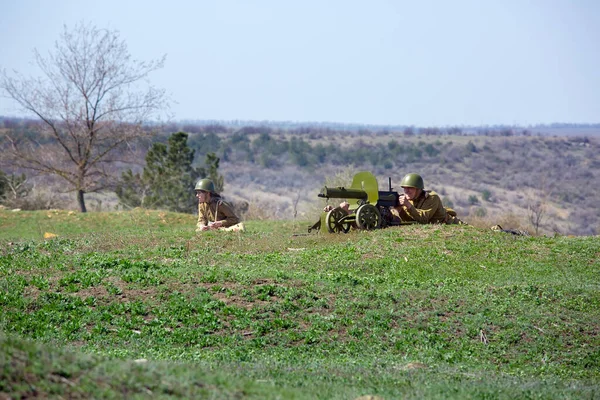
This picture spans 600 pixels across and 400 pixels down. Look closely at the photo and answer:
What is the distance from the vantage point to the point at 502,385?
29.7 feet

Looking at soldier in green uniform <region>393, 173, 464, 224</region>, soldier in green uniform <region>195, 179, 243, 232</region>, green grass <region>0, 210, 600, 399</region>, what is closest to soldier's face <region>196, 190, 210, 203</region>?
soldier in green uniform <region>195, 179, 243, 232</region>

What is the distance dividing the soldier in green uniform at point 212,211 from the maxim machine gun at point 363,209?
8.05ft

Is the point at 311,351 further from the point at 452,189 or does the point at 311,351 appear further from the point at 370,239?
the point at 452,189

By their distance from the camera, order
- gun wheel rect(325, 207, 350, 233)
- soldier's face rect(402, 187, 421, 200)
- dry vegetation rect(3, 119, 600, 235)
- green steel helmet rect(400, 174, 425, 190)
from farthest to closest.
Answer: dry vegetation rect(3, 119, 600, 235), gun wheel rect(325, 207, 350, 233), soldier's face rect(402, 187, 421, 200), green steel helmet rect(400, 174, 425, 190)

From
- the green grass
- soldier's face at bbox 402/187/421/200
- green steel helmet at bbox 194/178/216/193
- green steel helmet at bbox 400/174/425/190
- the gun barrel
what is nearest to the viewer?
the green grass

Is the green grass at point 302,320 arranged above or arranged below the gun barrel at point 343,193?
below

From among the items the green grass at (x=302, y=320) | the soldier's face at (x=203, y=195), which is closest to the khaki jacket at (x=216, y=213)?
the soldier's face at (x=203, y=195)

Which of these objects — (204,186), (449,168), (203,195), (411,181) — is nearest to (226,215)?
(203,195)

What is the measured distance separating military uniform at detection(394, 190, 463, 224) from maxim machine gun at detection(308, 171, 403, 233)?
0.71 ft

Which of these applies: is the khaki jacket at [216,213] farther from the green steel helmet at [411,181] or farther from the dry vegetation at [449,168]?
the dry vegetation at [449,168]

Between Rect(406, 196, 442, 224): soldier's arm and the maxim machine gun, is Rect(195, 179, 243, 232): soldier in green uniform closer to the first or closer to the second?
the maxim machine gun

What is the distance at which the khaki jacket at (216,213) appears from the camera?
67.4 ft

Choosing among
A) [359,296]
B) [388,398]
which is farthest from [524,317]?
[388,398]

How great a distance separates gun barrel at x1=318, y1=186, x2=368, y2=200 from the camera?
18812mm
